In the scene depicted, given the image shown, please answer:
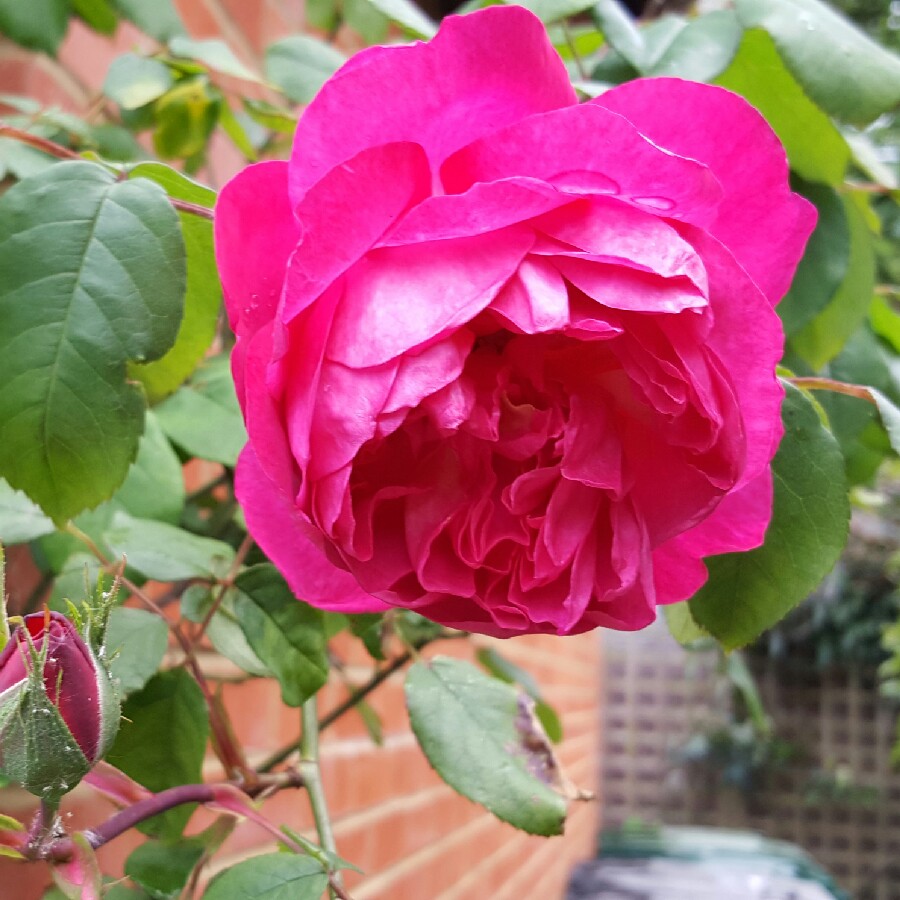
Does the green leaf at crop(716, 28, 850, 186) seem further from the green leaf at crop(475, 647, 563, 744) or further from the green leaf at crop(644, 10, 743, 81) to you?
the green leaf at crop(475, 647, 563, 744)

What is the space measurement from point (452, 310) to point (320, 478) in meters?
0.05

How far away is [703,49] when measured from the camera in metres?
0.43

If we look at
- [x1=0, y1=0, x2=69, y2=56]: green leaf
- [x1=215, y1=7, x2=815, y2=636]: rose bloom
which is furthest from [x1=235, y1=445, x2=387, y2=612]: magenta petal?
[x1=0, y1=0, x2=69, y2=56]: green leaf

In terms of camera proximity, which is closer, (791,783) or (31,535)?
(31,535)

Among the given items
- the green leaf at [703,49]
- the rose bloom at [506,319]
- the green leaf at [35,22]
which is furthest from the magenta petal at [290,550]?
the green leaf at [35,22]

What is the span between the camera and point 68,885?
0.26m

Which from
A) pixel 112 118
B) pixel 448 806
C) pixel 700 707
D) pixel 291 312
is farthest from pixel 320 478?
pixel 700 707

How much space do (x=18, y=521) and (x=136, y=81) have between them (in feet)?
0.96

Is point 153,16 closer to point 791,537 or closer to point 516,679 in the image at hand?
point 791,537

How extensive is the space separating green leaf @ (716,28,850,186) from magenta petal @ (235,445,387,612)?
0.95 ft

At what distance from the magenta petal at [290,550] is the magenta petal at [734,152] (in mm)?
149

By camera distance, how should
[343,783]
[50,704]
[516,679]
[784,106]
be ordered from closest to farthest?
[50,704]
[784,106]
[516,679]
[343,783]

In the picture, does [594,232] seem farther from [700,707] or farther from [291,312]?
[700,707]

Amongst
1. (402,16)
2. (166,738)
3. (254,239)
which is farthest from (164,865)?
(402,16)
